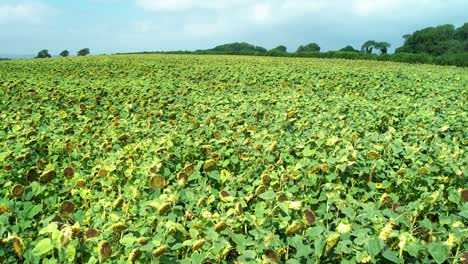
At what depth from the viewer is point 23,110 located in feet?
16.8

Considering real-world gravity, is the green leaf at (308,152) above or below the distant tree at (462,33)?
below

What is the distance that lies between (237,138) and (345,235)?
192cm

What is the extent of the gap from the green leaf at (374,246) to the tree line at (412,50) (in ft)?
102

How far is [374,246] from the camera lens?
166 cm

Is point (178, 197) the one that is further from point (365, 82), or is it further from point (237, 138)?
point (365, 82)

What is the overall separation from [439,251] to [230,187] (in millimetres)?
1331

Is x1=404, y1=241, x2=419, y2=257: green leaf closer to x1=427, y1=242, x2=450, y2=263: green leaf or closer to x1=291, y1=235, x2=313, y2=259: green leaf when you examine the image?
x1=427, y1=242, x2=450, y2=263: green leaf

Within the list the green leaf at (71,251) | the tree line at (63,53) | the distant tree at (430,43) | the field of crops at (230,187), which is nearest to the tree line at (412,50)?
the distant tree at (430,43)

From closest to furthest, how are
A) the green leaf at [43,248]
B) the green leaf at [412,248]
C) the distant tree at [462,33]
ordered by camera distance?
the green leaf at [43,248] < the green leaf at [412,248] < the distant tree at [462,33]

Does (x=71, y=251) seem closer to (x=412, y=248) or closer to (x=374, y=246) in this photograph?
(x=374, y=246)

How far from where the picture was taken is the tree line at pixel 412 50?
99.2 feet

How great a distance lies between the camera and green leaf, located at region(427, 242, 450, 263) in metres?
1.64

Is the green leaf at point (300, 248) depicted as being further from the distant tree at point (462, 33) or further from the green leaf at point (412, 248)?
the distant tree at point (462, 33)

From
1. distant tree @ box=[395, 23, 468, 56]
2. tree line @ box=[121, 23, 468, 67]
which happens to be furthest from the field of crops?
distant tree @ box=[395, 23, 468, 56]
